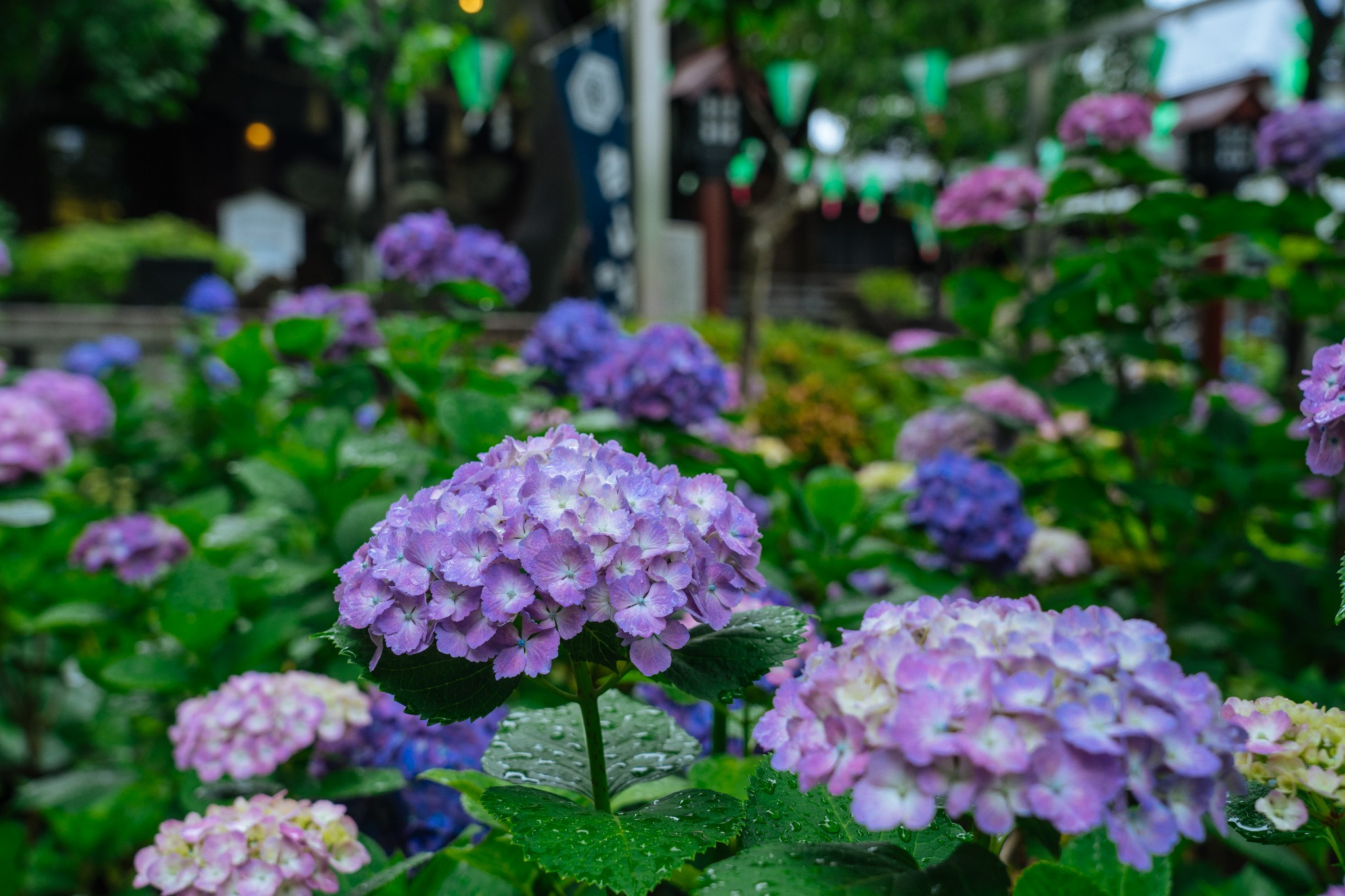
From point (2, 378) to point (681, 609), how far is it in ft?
12.0

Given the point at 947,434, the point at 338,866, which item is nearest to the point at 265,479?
the point at 338,866

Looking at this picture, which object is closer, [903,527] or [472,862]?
[472,862]

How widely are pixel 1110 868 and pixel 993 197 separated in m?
1.89

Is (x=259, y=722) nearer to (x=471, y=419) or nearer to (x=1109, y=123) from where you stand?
(x=471, y=419)

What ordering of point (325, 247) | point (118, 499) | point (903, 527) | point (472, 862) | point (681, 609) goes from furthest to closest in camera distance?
point (325, 247) → point (118, 499) → point (903, 527) → point (472, 862) → point (681, 609)

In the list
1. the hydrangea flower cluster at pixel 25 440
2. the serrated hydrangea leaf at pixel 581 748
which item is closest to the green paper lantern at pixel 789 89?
the hydrangea flower cluster at pixel 25 440

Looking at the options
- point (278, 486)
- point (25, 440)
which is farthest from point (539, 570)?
point (25, 440)

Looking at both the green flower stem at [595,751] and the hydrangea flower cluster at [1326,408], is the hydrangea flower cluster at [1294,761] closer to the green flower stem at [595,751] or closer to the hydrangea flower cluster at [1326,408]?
the hydrangea flower cluster at [1326,408]

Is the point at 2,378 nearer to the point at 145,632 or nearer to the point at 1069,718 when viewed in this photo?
the point at 145,632

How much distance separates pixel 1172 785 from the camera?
0.56m

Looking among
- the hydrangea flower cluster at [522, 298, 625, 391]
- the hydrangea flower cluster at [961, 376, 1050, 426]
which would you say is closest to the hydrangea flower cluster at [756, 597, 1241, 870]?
the hydrangea flower cluster at [522, 298, 625, 391]

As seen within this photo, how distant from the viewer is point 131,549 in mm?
1964

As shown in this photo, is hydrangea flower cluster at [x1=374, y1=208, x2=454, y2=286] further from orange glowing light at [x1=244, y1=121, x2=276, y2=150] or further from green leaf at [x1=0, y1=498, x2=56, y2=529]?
orange glowing light at [x1=244, y1=121, x2=276, y2=150]

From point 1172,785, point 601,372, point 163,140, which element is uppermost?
point 163,140
